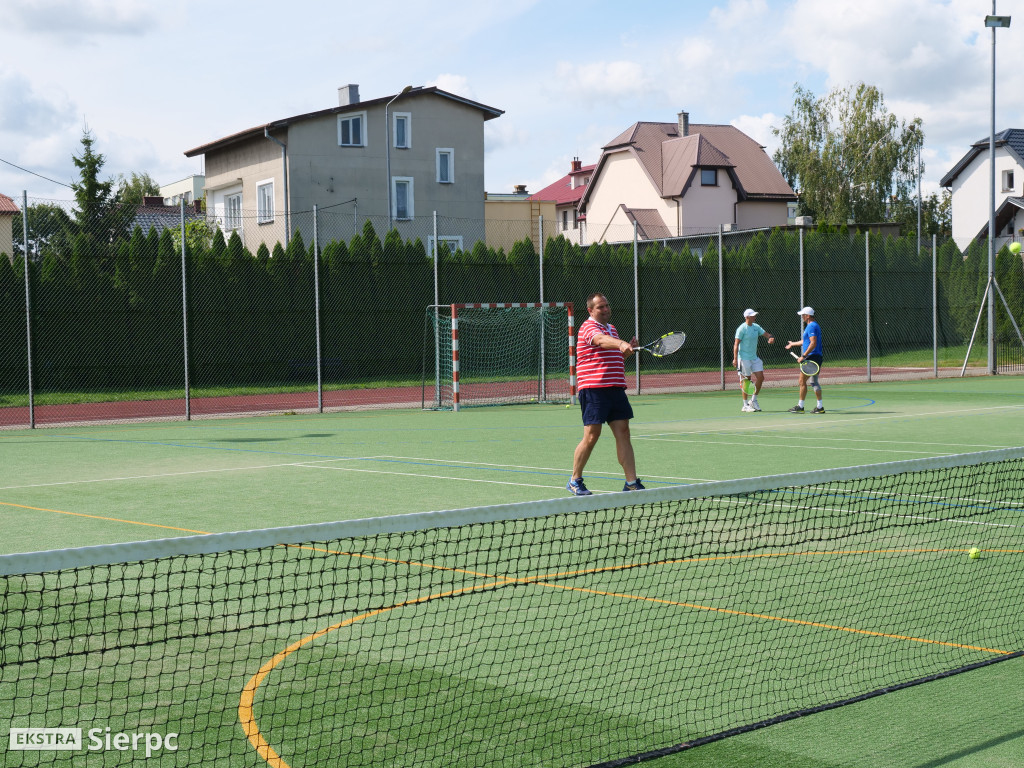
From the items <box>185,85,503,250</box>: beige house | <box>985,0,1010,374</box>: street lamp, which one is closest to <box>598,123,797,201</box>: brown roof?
<box>185,85,503,250</box>: beige house

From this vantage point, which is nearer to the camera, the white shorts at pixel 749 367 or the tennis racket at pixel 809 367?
the tennis racket at pixel 809 367

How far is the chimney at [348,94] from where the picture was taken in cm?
4256

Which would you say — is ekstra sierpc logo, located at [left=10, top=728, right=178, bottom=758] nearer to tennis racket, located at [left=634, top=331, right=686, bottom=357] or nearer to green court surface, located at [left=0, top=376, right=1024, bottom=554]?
green court surface, located at [left=0, top=376, right=1024, bottom=554]

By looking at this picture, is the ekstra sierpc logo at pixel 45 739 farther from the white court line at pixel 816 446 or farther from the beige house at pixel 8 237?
the beige house at pixel 8 237

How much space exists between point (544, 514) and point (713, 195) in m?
54.4

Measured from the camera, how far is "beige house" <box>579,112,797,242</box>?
56.2 metres

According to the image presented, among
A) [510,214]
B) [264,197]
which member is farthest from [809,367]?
[510,214]

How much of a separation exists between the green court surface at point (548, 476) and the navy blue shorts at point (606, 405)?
1044 millimetres

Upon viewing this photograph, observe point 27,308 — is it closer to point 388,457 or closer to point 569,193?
point 388,457

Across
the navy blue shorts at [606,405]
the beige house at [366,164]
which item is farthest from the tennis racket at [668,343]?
the beige house at [366,164]

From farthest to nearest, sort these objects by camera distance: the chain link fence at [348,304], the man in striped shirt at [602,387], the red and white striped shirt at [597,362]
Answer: the chain link fence at [348,304], the red and white striped shirt at [597,362], the man in striped shirt at [602,387]

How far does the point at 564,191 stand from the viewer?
272 ft

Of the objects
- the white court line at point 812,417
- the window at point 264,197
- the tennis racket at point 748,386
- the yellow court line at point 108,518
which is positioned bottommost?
the yellow court line at point 108,518

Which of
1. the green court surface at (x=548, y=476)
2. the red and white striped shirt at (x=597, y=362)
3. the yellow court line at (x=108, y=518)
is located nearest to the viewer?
the green court surface at (x=548, y=476)
